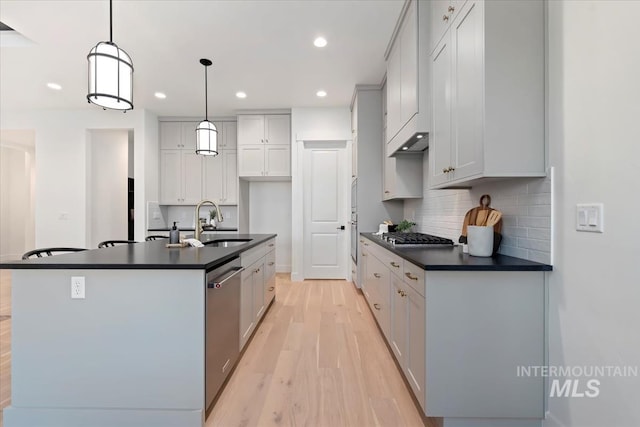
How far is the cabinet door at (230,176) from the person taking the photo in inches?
215

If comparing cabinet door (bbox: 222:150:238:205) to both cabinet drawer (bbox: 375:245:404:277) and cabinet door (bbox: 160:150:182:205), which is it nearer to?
cabinet door (bbox: 160:150:182:205)

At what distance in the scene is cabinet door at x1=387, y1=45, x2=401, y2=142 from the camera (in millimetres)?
2750

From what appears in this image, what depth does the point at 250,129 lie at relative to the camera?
5.12 meters

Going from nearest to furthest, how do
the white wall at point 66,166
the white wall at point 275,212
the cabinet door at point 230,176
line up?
1. the white wall at point 66,166
2. the cabinet door at point 230,176
3. the white wall at point 275,212

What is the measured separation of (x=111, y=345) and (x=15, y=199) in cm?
831

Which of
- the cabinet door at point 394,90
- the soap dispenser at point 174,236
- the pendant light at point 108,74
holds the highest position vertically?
the cabinet door at point 394,90

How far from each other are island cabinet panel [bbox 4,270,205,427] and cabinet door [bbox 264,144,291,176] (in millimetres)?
3720

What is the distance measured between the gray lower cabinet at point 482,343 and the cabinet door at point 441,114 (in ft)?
2.56

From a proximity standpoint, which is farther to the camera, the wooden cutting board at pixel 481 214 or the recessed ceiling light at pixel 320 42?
the recessed ceiling light at pixel 320 42

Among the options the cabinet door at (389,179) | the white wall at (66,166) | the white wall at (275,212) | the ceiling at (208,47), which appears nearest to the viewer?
the ceiling at (208,47)

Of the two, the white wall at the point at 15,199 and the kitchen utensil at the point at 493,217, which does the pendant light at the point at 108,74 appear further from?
the white wall at the point at 15,199

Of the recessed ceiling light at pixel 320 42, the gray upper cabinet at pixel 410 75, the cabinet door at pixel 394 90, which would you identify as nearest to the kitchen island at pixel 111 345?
the gray upper cabinet at pixel 410 75

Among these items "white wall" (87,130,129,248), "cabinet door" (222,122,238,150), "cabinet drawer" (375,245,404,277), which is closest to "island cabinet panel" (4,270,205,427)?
"cabinet drawer" (375,245,404,277)

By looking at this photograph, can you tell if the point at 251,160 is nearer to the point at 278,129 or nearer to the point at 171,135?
the point at 278,129
